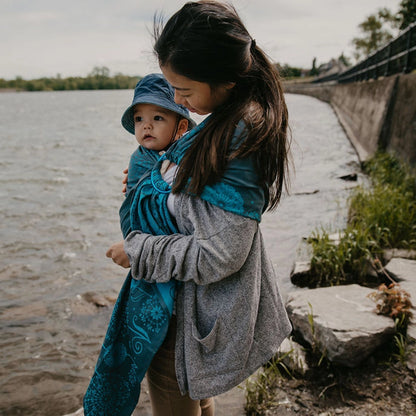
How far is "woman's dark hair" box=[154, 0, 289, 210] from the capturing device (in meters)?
1.29

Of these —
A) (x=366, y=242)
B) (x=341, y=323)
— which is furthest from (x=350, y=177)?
(x=341, y=323)

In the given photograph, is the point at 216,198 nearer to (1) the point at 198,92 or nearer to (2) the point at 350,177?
(1) the point at 198,92

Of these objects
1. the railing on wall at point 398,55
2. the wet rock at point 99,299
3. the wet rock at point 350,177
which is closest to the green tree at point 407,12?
the railing on wall at point 398,55

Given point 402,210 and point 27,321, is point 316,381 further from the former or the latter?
point 27,321

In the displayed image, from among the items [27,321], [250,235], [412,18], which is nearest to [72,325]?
[27,321]

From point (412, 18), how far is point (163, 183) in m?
47.9

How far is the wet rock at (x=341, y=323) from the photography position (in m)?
2.74

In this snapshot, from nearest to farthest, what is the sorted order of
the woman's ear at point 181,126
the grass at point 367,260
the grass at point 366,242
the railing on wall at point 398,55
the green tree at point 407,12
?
the woman's ear at point 181,126 < the grass at point 367,260 < the grass at point 366,242 < the railing on wall at point 398,55 < the green tree at point 407,12

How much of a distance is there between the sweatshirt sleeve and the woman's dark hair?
88mm

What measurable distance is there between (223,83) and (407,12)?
4946cm

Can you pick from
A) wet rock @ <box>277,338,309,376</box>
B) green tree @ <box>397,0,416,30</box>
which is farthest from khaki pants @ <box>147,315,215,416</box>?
green tree @ <box>397,0,416,30</box>

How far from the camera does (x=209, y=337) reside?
1.43 metres

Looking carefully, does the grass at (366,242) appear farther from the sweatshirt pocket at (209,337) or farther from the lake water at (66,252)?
the sweatshirt pocket at (209,337)

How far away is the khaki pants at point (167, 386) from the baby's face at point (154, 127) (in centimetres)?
71
